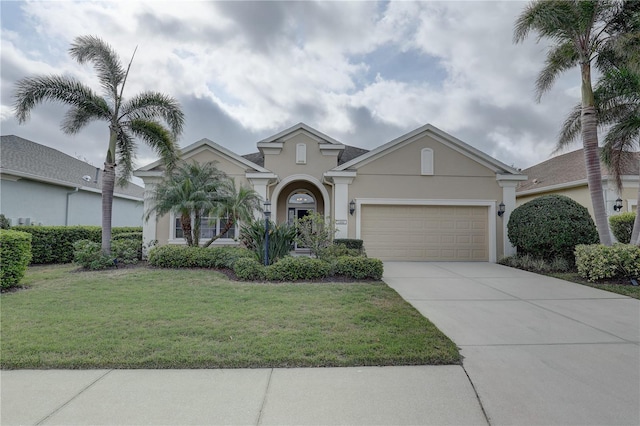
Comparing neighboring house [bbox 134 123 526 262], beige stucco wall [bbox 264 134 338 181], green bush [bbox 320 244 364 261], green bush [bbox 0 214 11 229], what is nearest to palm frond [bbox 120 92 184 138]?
neighboring house [bbox 134 123 526 262]

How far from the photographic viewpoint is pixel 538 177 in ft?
55.4

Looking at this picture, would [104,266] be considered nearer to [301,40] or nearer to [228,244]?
[228,244]

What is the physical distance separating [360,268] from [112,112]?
963cm

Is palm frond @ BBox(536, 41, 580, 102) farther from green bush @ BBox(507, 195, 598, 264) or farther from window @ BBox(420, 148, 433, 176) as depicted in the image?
window @ BBox(420, 148, 433, 176)

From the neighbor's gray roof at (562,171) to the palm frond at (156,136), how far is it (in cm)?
1731

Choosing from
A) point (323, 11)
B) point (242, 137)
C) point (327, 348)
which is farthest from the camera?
point (242, 137)

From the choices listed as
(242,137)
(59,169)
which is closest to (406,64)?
(242,137)

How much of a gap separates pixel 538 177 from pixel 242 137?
1815 centimetres

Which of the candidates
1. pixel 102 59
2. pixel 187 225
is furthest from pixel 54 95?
pixel 187 225

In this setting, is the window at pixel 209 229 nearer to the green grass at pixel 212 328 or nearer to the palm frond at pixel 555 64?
the green grass at pixel 212 328

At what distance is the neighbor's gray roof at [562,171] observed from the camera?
43.0 ft

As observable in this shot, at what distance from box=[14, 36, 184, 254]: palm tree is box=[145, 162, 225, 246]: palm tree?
0.88 metres

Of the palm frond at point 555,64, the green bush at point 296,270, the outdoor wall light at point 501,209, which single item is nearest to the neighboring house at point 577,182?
the outdoor wall light at point 501,209

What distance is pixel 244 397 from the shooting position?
266 cm
